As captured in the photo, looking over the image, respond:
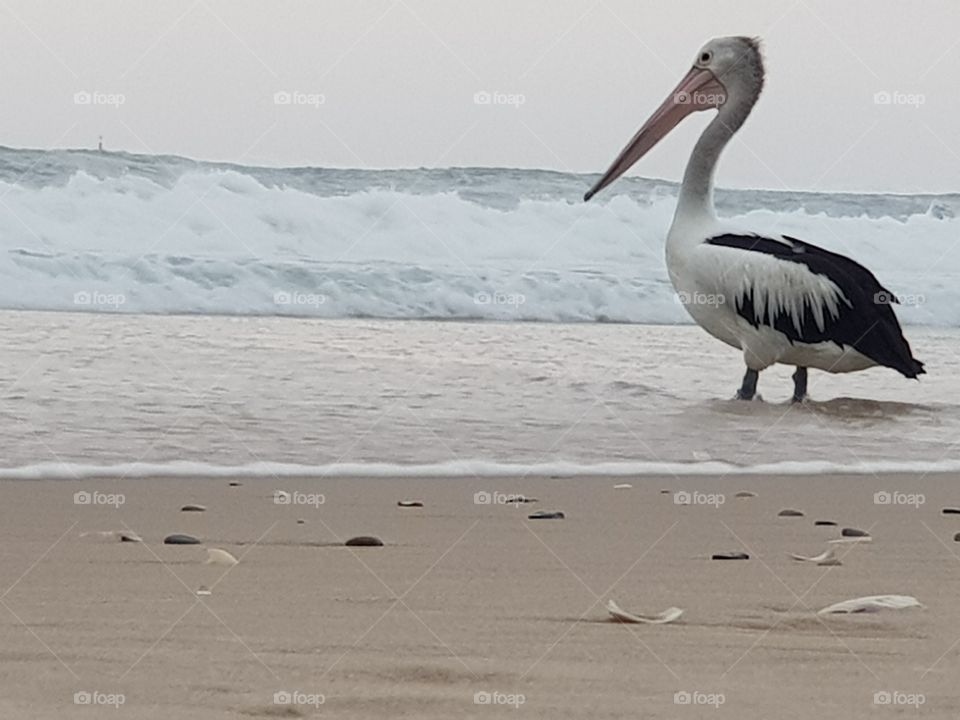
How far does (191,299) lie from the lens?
7.25 meters

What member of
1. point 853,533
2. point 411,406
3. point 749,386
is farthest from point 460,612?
point 749,386

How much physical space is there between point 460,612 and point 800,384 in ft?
13.0

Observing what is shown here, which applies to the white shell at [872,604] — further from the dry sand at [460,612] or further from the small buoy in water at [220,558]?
the small buoy in water at [220,558]

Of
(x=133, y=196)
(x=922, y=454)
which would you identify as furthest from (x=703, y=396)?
(x=133, y=196)

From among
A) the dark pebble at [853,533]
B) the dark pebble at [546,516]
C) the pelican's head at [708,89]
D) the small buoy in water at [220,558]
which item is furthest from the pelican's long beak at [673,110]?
the small buoy in water at [220,558]

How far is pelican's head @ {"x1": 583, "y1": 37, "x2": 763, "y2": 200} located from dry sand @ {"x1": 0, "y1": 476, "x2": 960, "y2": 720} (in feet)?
12.1

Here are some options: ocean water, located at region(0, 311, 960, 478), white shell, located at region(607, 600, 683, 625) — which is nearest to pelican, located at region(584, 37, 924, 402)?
ocean water, located at region(0, 311, 960, 478)

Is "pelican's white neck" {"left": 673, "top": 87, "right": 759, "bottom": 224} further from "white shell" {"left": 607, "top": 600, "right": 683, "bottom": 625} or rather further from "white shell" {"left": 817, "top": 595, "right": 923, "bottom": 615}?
"white shell" {"left": 607, "top": 600, "right": 683, "bottom": 625}

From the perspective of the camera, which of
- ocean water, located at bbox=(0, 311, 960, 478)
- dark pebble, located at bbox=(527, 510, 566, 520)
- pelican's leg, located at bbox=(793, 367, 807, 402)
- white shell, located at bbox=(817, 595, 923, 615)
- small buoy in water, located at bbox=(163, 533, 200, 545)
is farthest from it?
pelican's leg, located at bbox=(793, 367, 807, 402)

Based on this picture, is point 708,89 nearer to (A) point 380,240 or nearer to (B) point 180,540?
(A) point 380,240

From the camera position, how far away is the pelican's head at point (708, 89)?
702 cm

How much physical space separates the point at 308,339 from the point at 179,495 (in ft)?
8.73

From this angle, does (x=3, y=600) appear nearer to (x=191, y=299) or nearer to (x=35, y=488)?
(x=35, y=488)

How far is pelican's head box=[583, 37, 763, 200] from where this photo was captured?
23.0 ft
